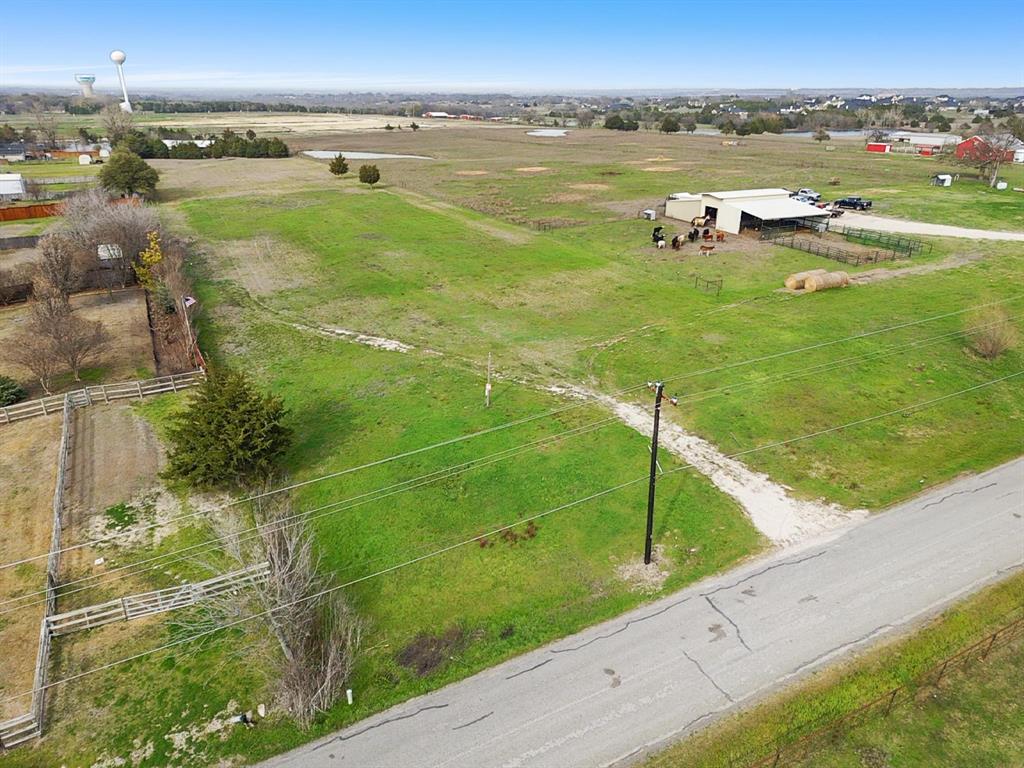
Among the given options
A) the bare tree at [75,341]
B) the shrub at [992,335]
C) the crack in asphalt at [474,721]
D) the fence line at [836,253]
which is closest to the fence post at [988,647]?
the crack in asphalt at [474,721]

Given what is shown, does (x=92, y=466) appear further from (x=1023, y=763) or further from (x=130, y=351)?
(x=1023, y=763)

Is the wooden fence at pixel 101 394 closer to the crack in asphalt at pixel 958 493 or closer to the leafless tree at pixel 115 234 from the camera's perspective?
the leafless tree at pixel 115 234

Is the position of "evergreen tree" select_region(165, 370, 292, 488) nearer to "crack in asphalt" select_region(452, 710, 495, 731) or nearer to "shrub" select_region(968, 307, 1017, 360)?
"crack in asphalt" select_region(452, 710, 495, 731)

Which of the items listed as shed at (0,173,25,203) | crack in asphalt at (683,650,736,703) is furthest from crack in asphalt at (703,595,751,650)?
shed at (0,173,25,203)

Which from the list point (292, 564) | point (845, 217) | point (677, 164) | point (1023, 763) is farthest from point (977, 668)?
point (677, 164)

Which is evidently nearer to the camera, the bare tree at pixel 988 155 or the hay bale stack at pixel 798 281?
the hay bale stack at pixel 798 281

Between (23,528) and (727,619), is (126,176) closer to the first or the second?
(23,528)

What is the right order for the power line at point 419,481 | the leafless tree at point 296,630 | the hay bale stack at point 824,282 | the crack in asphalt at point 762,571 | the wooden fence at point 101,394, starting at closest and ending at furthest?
the leafless tree at point 296,630 → the crack in asphalt at point 762,571 → the power line at point 419,481 → the wooden fence at point 101,394 → the hay bale stack at point 824,282
